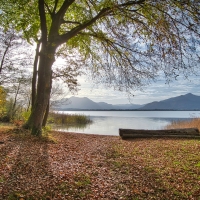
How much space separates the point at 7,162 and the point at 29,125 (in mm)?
4564

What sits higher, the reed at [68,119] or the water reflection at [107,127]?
the reed at [68,119]

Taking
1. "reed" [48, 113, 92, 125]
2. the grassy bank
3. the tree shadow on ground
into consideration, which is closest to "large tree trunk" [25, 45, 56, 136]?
the tree shadow on ground

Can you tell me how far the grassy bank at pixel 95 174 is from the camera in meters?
4.12

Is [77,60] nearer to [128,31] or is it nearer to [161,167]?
[128,31]

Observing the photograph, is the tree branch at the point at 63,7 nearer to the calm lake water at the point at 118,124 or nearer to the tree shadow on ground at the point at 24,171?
the tree shadow on ground at the point at 24,171

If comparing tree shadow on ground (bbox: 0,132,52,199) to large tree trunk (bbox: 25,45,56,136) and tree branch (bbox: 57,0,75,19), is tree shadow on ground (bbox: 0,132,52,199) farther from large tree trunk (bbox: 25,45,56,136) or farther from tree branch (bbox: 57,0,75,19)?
tree branch (bbox: 57,0,75,19)

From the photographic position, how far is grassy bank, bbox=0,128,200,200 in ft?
13.5

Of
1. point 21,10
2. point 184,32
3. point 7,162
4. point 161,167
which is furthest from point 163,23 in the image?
point 21,10

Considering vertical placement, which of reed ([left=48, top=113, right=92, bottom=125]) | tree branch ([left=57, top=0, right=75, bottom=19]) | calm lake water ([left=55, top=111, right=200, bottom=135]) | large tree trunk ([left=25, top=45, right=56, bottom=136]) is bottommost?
calm lake water ([left=55, top=111, right=200, bottom=135])

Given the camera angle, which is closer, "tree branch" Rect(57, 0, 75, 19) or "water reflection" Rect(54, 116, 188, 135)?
"tree branch" Rect(57, 0, 75, 19)

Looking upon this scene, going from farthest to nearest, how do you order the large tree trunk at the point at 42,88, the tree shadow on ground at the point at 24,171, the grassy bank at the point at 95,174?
the large tree trunk at the point at 42,88, the grassy bank at the point at 95,174, the tree shadow on ground at the point at 24,171

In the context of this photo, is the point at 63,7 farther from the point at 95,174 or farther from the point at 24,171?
the point at 95,174

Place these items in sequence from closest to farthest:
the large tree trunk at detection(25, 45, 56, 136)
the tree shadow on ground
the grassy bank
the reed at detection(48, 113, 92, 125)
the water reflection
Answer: the tree shadow on ground < the grassy bank < the large tree trunk at detection(25, 45, 56, 136) < the water reflection < the reed at detection(48, 113, 92, 125)

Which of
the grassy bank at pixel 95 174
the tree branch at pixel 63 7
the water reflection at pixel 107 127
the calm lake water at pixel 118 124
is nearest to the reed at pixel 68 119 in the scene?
the calm lake water at pixel 118 124
